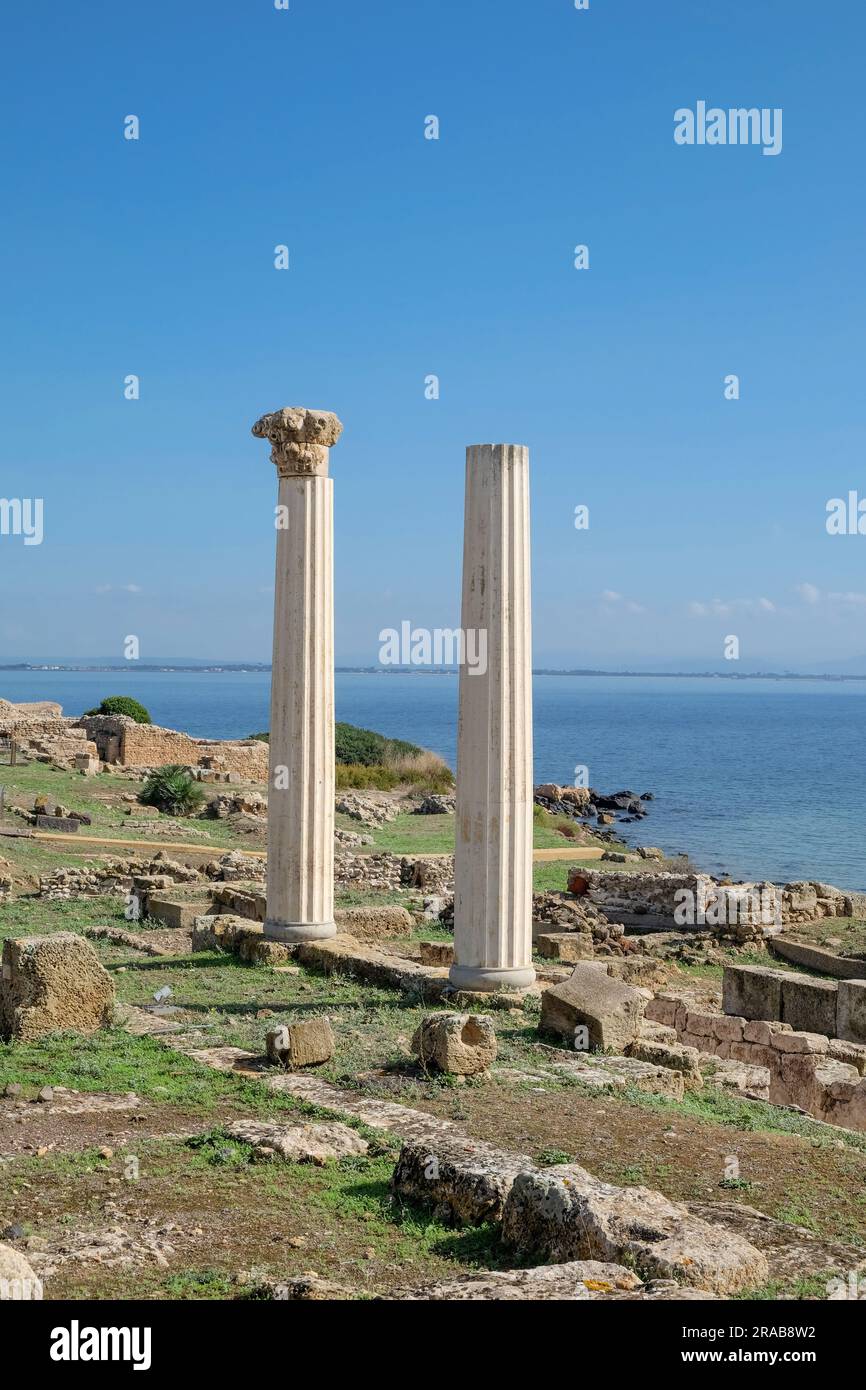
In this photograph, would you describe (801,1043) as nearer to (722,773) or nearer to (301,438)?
(301,438)

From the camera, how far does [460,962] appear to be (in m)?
12.2

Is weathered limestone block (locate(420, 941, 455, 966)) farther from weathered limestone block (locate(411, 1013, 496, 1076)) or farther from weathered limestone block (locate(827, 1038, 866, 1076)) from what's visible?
weathered limestone block (locate(411, 1013, 496, 1076))

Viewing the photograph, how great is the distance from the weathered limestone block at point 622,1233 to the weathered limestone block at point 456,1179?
10.1 inches

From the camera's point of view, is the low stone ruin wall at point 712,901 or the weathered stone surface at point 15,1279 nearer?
the weathered stone surface at point 15,1279

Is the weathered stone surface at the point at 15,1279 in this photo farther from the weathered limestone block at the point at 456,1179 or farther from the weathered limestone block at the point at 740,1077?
the weathered limestone block at the point at 740,1077

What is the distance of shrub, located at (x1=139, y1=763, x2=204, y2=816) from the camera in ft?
104

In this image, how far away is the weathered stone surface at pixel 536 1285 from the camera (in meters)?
5.05

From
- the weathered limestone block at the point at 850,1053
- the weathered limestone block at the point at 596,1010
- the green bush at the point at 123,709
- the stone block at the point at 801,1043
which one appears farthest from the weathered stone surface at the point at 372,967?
the green bush at the point at 123,709

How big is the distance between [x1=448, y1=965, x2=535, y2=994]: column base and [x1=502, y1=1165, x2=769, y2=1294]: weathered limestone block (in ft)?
17.9

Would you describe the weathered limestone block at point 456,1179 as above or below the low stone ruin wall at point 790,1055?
above

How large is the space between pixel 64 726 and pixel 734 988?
3106 centimetres

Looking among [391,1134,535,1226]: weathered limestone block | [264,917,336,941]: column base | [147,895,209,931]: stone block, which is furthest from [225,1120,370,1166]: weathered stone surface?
[147,895,209,931]: stone block
